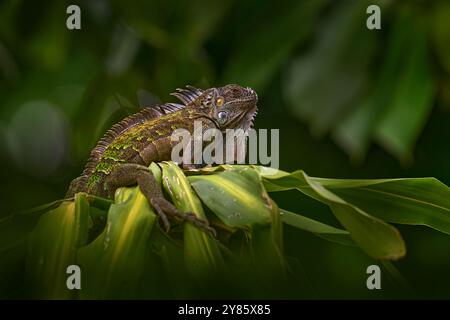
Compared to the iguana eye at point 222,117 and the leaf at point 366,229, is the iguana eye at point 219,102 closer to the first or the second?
the iguana eye at point 222,117

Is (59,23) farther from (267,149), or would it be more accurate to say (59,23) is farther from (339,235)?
(339,235)

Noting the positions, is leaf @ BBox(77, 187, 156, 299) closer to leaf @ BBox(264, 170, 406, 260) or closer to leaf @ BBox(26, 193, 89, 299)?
leaf @ BBox(26, 193, 89, 299)

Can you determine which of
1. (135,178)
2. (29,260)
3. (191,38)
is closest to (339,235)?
(135,178)

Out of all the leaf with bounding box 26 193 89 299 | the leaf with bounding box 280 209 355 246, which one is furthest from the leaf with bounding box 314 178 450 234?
the leaf with bounding box 26 193 89 299

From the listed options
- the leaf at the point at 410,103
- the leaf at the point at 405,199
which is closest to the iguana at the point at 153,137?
the leaf at the point at 405,199

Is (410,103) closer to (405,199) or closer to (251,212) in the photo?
(405,199)

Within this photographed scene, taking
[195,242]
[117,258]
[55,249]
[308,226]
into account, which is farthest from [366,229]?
[55,249]
